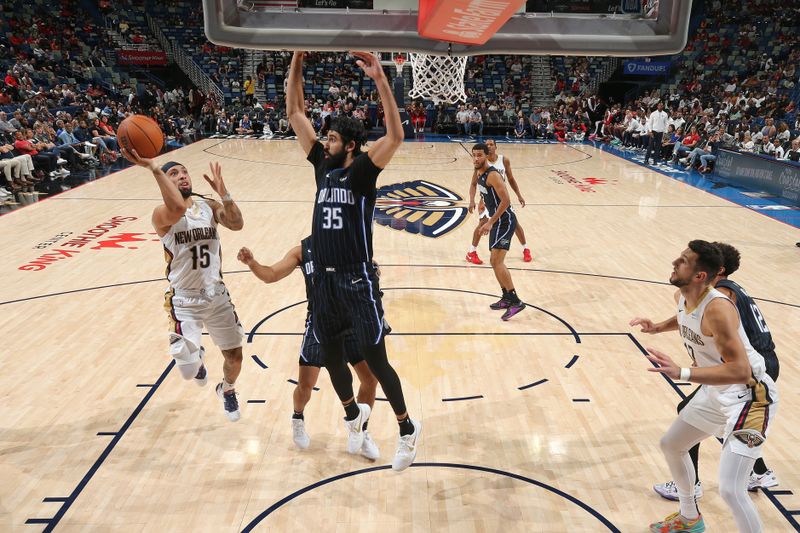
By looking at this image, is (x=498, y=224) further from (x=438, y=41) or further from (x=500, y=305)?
(x=438, y=41)

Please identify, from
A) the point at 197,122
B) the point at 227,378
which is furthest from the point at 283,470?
the point at 197,122

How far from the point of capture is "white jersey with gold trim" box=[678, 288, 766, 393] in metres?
3.22

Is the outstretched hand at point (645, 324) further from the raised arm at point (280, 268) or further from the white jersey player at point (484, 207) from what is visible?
the white jersey player at point (484, 207)

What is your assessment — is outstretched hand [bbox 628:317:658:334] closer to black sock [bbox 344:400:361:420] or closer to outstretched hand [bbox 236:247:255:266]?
black sock [bbox 344:400:361:420]

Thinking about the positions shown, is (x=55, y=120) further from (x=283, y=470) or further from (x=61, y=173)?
(x=283, y=470)

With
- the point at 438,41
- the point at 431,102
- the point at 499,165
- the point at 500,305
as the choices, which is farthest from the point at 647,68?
the point at 438,41

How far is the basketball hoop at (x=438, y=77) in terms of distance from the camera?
8.15m

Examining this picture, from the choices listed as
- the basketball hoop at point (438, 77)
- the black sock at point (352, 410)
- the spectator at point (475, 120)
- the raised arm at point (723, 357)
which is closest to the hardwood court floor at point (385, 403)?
the black sock at point (352, 410)

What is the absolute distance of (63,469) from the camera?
409 cm

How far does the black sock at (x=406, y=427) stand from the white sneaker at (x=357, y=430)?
375 mm

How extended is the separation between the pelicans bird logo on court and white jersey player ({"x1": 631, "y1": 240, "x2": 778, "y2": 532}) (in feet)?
22.0

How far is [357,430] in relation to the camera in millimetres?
4152

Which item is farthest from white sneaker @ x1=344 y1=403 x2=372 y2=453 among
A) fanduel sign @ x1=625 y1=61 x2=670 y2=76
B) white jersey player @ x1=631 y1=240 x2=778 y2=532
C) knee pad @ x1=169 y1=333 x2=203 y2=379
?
fanduel sign @ x1=625 y1=61 x2=670 y2=76

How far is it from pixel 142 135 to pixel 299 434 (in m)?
2.65
